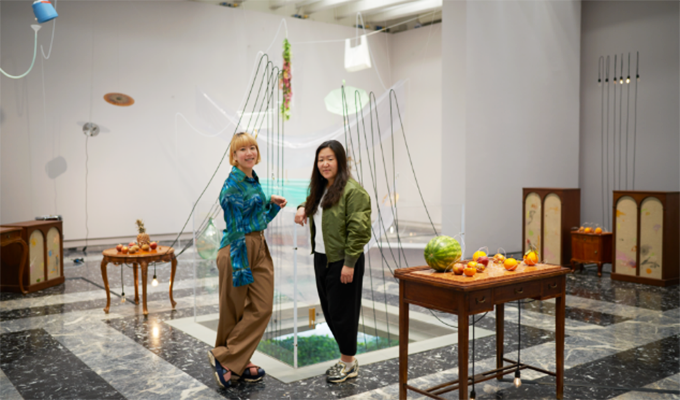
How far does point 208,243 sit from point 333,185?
204 centimetres

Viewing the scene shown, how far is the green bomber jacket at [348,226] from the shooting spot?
2982mm

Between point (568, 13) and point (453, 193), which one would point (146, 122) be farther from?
point (568, 13)

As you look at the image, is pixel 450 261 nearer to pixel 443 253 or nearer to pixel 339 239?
pixel 443 253

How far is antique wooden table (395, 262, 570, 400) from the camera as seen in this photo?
245cm

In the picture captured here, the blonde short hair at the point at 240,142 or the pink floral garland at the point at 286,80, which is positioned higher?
the pink floral garland at the point at 286,80

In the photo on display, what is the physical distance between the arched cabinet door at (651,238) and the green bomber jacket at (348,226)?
4252mm

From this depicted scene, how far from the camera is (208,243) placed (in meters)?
4.76

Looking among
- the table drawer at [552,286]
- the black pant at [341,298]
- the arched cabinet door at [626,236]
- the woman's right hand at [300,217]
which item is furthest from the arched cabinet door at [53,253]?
the arched cabinet door at [626,236]

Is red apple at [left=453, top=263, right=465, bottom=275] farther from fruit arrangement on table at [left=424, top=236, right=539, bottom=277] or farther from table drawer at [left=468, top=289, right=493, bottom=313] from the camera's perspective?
table drawer at [left=468, top=289, right=493, bottom=313]

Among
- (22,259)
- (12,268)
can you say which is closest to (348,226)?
(22,259)

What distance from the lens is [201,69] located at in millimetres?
9836

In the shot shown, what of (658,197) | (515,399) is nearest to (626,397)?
(515,399)

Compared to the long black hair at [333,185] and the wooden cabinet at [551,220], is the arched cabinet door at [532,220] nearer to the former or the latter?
the wooden cabinet at [551,220]

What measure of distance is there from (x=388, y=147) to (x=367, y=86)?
1377mm
